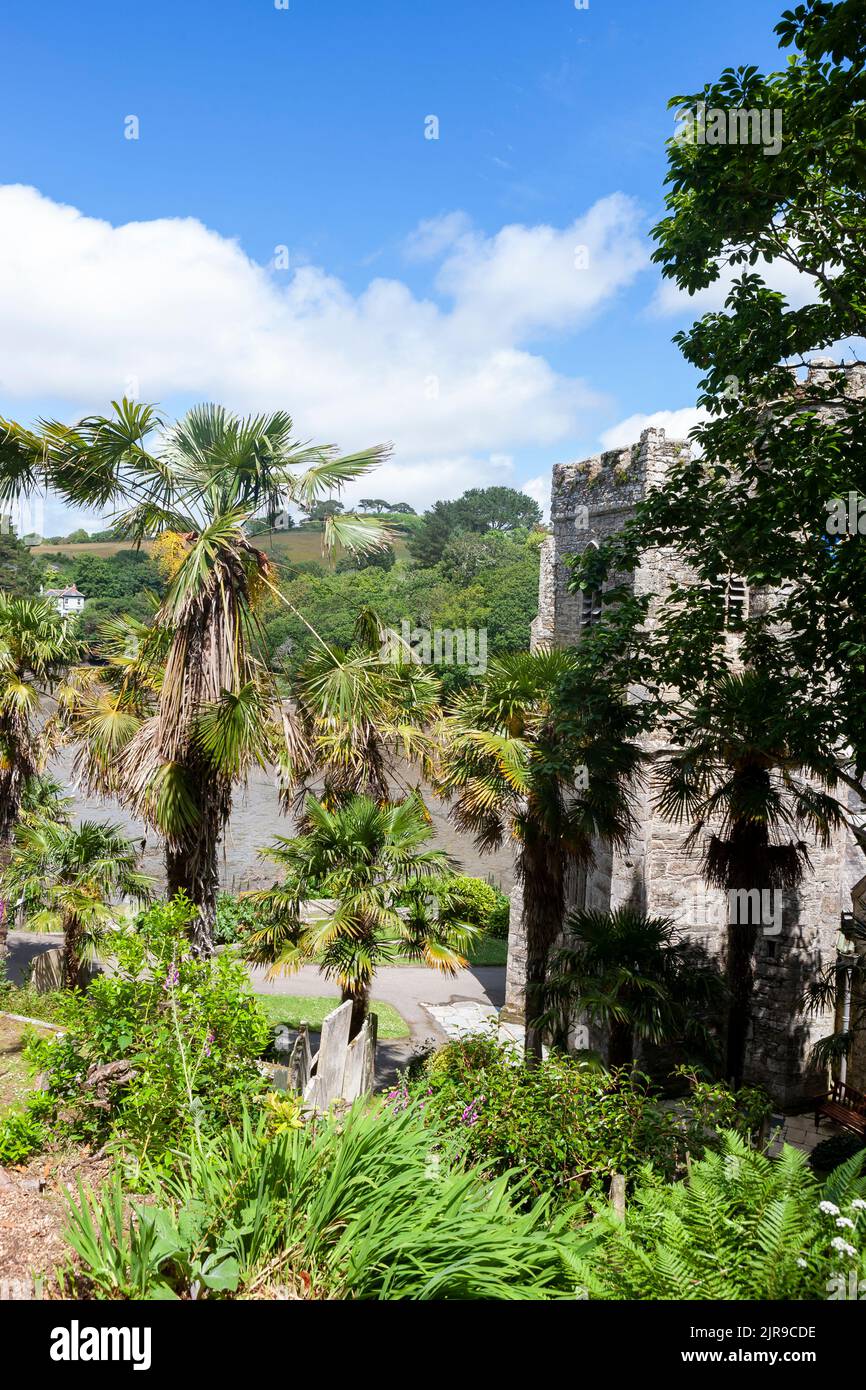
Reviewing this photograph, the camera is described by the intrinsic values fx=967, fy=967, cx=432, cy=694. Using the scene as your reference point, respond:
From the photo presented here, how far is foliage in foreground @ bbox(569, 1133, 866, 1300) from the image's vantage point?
4.54 metres

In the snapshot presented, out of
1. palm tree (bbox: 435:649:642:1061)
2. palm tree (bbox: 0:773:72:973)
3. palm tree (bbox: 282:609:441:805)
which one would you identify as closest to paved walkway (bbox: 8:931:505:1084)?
palm tree (bbox: 0:773:72:973)

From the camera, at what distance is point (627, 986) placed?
10070 mm

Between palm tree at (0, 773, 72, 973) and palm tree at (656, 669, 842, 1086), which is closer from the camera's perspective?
palm tree at (656, 669, 842, 1086)

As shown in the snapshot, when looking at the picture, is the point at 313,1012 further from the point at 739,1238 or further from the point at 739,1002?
the point at 739,1238

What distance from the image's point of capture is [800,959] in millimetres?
14539

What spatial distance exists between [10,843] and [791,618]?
42.8ft

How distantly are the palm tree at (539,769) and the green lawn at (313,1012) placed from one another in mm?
6408

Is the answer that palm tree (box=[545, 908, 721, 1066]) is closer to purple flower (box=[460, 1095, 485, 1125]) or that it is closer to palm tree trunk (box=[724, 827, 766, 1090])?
palm tree trunk (box=[724, 827, 766, 1090])

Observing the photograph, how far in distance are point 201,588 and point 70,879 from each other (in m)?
8.45

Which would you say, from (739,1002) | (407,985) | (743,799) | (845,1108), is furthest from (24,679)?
(845,1108)

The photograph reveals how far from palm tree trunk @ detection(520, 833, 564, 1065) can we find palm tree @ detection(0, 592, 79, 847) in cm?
835

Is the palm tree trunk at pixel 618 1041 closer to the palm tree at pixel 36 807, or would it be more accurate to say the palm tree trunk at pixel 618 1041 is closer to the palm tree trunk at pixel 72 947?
the palm tree trunk at pixel 72 947

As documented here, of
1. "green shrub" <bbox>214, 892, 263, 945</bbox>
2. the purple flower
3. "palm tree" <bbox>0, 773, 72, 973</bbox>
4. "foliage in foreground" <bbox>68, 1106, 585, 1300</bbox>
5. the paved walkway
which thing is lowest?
the paved walkway
